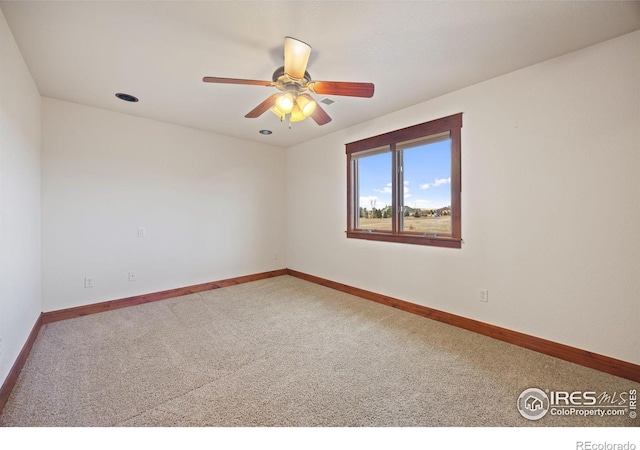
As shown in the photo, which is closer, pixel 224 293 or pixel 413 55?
pixel 413 55

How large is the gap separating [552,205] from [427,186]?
1183mm

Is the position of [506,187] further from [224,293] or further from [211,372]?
[224,293]

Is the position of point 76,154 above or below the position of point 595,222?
above

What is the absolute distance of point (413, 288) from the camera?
3189 millimetres

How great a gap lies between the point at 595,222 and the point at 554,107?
981 millimetres

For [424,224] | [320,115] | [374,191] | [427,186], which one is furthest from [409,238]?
[320,115]

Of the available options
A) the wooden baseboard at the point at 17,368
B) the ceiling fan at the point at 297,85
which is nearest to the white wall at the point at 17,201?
the wooden baseboard at the point at 17,368

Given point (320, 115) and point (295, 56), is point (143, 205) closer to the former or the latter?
point (320, 115)

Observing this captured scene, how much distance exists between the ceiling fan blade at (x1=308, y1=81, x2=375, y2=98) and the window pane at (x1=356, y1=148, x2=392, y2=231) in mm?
1679

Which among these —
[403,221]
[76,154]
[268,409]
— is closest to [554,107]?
[403,221]

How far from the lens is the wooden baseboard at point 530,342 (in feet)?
6.32

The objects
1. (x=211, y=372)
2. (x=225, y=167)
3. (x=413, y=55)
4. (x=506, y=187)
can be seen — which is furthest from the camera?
(x=225, y=167)

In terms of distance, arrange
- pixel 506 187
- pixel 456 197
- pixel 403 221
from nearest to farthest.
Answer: pixel 506 187 → pixel 456 197 → pixel 403 221

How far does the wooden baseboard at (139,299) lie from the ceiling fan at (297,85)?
2.90 meters
